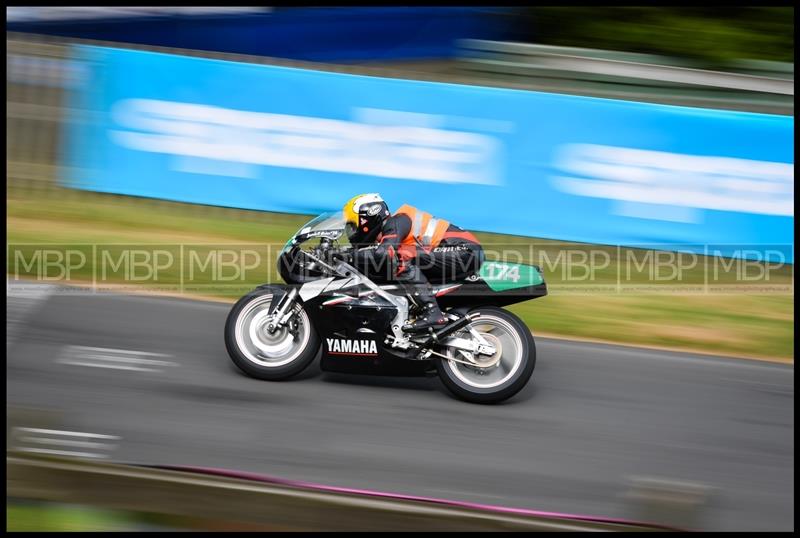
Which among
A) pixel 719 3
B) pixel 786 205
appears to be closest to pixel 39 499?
pixel 786 205

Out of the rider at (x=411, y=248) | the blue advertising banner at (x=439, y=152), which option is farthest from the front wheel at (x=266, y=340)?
the blue advertising banner at (x=439, y=152)

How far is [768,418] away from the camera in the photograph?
757cm

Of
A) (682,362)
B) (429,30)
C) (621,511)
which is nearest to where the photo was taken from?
(621,511)

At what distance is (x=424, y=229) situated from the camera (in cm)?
734

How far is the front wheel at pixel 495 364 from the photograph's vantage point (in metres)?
7.15

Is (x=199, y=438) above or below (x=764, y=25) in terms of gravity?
below

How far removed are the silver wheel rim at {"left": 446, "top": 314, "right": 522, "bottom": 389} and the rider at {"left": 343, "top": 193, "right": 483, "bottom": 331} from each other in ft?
1.27

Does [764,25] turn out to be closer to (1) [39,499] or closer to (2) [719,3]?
(2) [719,3]

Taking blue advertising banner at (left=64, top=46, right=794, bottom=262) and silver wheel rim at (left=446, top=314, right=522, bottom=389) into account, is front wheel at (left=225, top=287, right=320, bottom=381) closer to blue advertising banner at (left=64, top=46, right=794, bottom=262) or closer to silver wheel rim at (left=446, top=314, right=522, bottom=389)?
silver wheel rim at (left=446, top=314, right=522, bottom=389)

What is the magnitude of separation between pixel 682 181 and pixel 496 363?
4499 mm

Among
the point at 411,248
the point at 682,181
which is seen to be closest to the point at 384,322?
Answer: the point at 411,248

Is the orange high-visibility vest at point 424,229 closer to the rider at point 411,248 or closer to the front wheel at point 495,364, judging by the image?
the rider at point 411,248

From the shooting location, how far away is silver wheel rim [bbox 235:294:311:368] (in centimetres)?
743

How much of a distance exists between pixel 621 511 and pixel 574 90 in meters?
7.98
